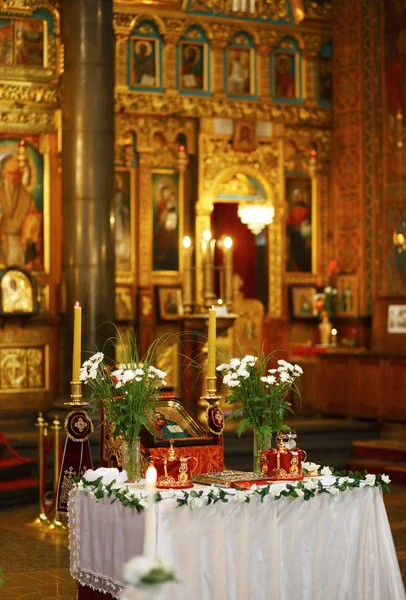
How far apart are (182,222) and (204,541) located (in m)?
10.5

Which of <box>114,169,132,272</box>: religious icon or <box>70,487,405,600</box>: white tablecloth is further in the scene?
<box>114,169,132,272</box>: religious icon

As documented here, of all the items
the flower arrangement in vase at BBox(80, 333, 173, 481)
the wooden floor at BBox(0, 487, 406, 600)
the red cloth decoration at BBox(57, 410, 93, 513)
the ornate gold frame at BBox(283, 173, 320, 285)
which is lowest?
the wooden floor at BBox(0, 487, 406, 600)

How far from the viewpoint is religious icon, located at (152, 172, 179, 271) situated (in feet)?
52.1

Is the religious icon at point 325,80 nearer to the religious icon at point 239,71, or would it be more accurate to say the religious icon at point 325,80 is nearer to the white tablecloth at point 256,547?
the religious icon at point 239,71

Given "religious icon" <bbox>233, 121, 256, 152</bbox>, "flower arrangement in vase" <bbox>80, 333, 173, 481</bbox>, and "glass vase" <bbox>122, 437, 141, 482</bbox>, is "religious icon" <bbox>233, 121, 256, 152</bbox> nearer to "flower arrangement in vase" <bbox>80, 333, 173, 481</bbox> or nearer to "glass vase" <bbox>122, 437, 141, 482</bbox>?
"flower arrangement in vase" <bbox>80, 333, 173, 481</bbox>

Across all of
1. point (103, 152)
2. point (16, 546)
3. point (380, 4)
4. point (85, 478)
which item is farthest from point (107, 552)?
point (380, 4)

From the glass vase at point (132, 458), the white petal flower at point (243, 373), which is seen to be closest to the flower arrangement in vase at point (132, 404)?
the glass vase at point (132, 458)

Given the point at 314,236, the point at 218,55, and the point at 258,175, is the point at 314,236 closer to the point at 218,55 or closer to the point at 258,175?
the point at 258,175

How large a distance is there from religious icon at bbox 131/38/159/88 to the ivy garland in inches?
408

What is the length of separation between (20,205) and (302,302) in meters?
4.12

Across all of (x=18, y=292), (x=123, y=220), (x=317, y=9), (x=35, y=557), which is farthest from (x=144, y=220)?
(x=35, y=557)

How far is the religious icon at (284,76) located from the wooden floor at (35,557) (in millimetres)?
7324

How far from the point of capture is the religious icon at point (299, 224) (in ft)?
54.9

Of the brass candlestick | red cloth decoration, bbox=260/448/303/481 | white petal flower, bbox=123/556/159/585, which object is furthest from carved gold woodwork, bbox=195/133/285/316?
white petal flower, bbox=123/556/159/585
